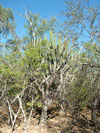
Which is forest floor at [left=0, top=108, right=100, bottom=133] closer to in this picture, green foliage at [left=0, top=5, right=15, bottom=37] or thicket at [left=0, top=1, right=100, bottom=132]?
thicket at [left=0, top=1, right=100, bottom=132]

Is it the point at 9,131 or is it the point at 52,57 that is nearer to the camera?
the point at 9,131

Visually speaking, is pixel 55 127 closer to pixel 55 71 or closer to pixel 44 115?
pixel 44 115

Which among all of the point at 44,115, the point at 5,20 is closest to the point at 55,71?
the point at 44,115

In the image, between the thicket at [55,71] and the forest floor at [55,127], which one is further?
the forest floor at [55,127]

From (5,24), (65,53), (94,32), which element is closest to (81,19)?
(94,32)

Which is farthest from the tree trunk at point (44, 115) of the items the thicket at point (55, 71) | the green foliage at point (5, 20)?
the green foliage at point (5, 20)

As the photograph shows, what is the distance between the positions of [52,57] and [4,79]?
3322 millimetres

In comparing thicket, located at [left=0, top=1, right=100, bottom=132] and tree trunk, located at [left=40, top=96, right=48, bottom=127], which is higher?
thicket, located at [left=0, top=1, right=100, bottom=132]

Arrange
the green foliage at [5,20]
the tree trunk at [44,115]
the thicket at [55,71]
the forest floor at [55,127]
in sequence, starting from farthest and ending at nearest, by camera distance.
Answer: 1. the green foliage at [5,20]
2. the tree trunk at [44,115]
3. the forest floor at [55,127]
4. the thicket at [55,71]

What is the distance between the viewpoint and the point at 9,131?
5.39 meters

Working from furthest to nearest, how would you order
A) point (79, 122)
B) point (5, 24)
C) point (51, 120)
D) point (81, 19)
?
point (5, 24) → point (51, 120) → point (79, 122) → point (81, 19)

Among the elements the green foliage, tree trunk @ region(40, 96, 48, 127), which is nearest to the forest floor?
tree trunk @ region(40, 96, 48, 127)

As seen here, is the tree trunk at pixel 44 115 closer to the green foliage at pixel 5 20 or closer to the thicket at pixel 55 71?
the thicket at pixel 55 71

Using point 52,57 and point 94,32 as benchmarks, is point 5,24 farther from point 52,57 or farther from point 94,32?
point 94,32
